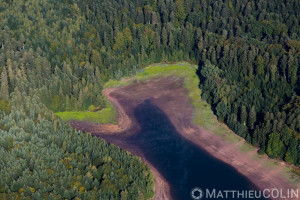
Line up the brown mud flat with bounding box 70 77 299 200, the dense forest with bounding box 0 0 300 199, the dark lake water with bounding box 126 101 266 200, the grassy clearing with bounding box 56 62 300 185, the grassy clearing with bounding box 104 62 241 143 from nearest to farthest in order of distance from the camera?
the dense forest with bounding box 0 0 300 199, the dark lake water with bounding box 126 101 266 200, the brown mud flat with bounding box 70 77 299 200, the grassy clearing with bounding box 56 62 300 185, the grassy clearing with bounding box 104 62 241 143

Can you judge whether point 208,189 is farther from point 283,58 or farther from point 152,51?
point 152,51

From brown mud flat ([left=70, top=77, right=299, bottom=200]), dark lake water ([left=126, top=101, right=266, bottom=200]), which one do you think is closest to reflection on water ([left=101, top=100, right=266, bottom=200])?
dark lake water ([left=126, top=101, right=266, bottom=200])

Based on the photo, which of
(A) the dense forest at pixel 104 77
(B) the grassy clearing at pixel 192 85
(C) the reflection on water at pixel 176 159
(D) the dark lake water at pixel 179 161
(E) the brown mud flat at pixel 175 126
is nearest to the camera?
(A) the dense forest at pixel 104 77

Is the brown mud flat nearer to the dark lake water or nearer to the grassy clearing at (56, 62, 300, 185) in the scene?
the grassy clearing at (56, 62, 300, 185)

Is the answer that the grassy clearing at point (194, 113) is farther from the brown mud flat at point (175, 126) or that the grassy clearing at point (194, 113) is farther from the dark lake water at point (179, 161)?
the dark lake water at point (179, 161)

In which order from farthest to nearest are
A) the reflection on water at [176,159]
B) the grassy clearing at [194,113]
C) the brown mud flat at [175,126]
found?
the grassy clearing at [194,113] < the brown mud flat at [175,126] < the reflection on water at [176,159]

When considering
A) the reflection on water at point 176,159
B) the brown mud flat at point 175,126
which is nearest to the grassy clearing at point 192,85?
the brown mud flat at point 175,126

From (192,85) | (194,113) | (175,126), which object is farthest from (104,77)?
(175,126)
